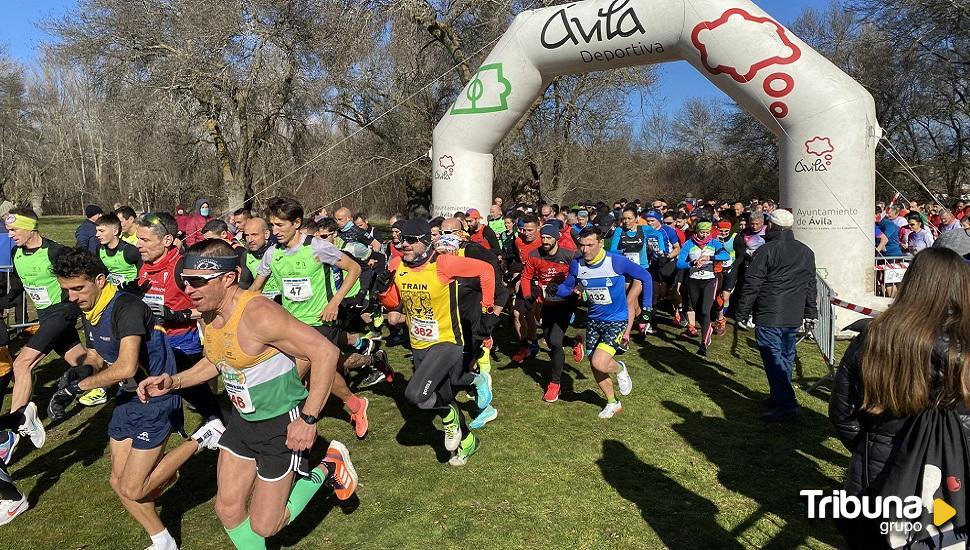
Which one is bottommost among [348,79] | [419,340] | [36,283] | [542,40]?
[419,340]

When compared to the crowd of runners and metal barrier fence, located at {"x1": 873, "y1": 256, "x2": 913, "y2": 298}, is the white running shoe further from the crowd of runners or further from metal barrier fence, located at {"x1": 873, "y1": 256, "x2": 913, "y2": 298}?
metal barrier fence, located at {"x1": 873, "y1": 256, "x2": 913, "y2": 298}

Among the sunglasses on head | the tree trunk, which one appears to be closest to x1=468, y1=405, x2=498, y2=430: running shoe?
the sunglasses on head

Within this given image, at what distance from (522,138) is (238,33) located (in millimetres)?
11831

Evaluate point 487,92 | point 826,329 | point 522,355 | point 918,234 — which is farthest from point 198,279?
point 918,234

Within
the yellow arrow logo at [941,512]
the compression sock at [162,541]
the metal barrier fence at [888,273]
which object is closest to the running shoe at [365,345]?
the compression sock at [162,541]

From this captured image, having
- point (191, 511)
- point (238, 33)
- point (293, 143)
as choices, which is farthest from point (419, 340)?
point (293, 143)

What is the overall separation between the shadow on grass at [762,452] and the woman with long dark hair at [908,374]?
69.2 inches

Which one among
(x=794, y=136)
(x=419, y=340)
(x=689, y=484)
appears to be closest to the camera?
(x=689, y=484)

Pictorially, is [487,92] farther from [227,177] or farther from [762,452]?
[227,177]

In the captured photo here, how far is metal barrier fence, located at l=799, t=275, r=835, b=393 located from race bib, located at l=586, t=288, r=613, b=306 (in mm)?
2516

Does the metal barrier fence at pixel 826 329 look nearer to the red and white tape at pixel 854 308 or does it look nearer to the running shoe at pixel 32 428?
the red and white tape at pixel 854 308

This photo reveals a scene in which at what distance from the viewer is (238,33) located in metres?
18.4

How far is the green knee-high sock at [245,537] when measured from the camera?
10.3 feet

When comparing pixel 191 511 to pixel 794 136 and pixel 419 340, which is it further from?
pixel 794 136
